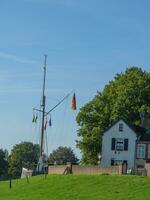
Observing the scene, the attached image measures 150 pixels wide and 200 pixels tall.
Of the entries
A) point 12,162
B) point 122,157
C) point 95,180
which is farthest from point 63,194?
point 12,162

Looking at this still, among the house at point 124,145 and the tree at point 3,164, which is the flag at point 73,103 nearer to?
the house at point 124,145

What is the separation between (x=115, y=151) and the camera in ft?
274

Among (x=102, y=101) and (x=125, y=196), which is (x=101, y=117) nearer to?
(x=102, y=101)

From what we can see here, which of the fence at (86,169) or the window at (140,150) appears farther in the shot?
the window at (140,150)

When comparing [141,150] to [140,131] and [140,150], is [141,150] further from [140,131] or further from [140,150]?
[140,131]

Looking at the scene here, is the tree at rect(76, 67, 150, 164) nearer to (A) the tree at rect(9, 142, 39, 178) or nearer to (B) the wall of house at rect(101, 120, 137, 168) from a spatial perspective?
(B) the wall of house at rect(101, 120, 137, 168)

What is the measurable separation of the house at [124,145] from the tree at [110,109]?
1.44 metres

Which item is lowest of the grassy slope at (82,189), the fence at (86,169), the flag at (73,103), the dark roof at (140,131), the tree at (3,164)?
the grassy slope at (82,189)

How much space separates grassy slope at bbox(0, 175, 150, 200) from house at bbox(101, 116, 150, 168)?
24.7 meters

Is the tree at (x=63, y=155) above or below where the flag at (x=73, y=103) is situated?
below

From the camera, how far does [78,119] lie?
88812 millimetres

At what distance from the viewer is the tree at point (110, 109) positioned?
8462cm

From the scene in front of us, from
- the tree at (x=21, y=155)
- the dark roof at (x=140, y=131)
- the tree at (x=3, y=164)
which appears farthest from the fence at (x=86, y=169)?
the tree at (x=3, y=164)

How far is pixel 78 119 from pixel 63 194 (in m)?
40.5
